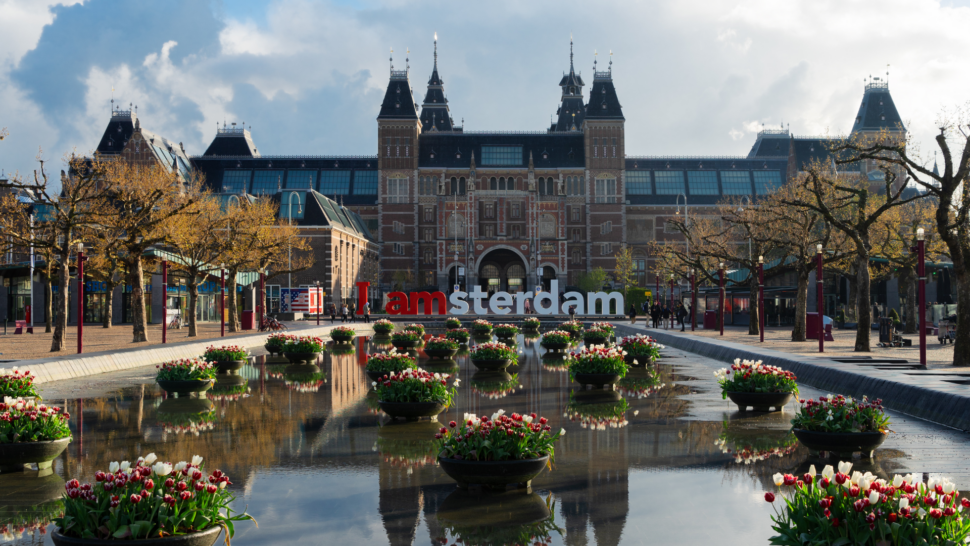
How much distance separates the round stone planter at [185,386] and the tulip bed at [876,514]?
12.4 m

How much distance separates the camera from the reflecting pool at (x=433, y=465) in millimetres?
6266

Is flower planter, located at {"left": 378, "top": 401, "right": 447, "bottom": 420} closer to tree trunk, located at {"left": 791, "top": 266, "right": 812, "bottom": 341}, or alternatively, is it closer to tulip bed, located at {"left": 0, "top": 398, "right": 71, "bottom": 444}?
tulip bed, located at {"left": 0, "top": 398, "right": 71, "bottom": 444}

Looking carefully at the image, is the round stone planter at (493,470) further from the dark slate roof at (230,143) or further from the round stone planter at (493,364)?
the dark slate roof at (230,143)

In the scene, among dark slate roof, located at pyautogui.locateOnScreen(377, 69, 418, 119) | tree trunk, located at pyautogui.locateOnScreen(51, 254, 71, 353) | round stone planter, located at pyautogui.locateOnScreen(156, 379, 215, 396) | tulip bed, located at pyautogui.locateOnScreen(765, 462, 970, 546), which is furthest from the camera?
dark slate roof, located at pyautogui.locateOnScreen(377, 69, 418, 119)

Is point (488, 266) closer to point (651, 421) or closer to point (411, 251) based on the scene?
point (411, 251)

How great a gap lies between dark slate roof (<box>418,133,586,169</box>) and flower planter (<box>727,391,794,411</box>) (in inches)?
3007

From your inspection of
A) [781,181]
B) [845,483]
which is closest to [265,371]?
[845,483]

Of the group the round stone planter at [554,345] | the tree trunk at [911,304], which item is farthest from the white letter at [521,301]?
the round stone planter at [554,345]

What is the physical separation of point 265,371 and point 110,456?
11042 mm

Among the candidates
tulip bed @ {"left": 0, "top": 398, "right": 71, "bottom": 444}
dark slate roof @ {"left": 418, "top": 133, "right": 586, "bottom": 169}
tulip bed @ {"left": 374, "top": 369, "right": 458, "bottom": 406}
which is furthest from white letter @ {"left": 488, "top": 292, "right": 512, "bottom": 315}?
tulip bed @ {"left": 0, "top": 398, "right": 71, "bottom": 444}

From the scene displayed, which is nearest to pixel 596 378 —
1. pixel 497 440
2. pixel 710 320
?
pixel 497 440

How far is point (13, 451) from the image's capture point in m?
8.26

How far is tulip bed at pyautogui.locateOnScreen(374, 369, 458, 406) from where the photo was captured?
11.5 meters

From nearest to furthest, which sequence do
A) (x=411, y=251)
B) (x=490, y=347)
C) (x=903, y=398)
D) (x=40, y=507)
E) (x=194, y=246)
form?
(x=40, y=507) < (x=903, y=398) < (x=490, y=347) < (x=194, y=246) < (x=411, y=251)
